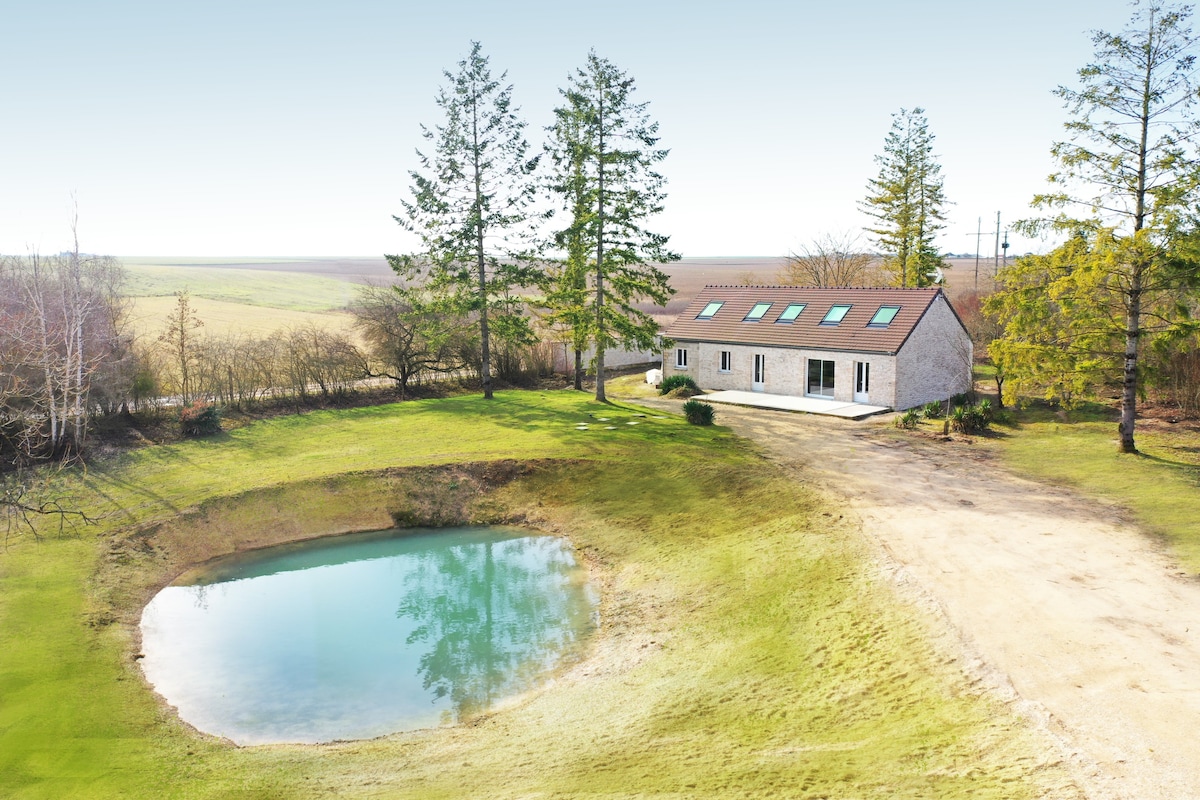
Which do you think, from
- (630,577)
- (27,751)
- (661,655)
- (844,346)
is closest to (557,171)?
(844,346)

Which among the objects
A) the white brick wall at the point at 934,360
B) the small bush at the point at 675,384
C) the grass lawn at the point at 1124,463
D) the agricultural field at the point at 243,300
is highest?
the agricultural field at the point at 243,300

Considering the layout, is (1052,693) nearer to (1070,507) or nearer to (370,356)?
(1070,507)

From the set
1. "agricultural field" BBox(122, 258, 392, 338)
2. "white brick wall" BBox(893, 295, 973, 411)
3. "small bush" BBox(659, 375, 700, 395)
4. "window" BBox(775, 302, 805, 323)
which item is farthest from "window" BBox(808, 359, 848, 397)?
"agricultural field" BBox(122, 258, 392, 338)

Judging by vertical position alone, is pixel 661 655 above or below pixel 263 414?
below

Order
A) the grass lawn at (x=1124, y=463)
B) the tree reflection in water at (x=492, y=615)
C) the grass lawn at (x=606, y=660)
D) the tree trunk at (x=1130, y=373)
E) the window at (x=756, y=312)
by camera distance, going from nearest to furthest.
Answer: the grass lawn at (x=606, y=660)
the tree reflection in water at (x=492, y=615)
the grass lawn at (x=1124, y=463)
the tree trunk at (x=1130, y=373)
the window at (x=756, y=312)

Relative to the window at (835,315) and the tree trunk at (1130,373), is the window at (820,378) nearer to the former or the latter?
the window at (835,315)

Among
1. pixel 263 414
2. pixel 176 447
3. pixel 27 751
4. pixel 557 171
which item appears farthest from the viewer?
pixel 557 171

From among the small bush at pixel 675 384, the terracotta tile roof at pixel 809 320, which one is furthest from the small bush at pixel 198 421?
the terracotta tile roof at pixel 809 320
